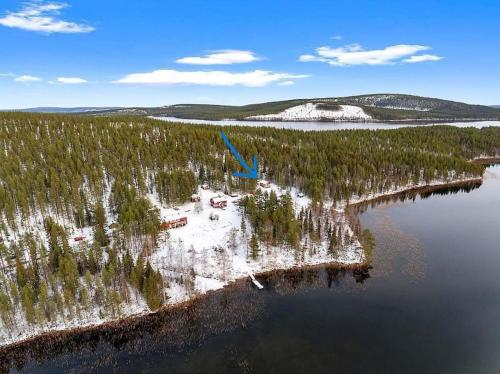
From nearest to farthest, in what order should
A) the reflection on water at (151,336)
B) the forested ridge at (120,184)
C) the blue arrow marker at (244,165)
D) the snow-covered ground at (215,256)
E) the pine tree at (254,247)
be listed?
the reflection on water at (151,336), the forested ridge at (120,184), the snow-covered ground at (215,256), the pine tree at (254,247), the blue arrow marker at (244,165)

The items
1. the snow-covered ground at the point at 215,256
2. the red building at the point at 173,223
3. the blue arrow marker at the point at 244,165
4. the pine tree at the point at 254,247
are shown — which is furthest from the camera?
the blue arrow marker at the point at 244,165

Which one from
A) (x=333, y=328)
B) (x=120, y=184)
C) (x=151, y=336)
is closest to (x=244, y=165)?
(x=120, y=184)

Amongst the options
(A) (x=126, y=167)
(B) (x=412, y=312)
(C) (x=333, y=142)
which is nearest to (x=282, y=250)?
(B) (x=412, y=312)

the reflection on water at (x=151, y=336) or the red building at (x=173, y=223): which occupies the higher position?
the red building at (x=173, y=223)

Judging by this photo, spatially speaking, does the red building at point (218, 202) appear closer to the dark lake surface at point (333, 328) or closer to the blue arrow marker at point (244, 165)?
the blue arrow marker at point (244, 165)

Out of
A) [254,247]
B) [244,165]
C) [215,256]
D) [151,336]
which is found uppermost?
[244,165]

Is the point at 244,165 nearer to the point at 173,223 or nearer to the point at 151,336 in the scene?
the point at 173,223

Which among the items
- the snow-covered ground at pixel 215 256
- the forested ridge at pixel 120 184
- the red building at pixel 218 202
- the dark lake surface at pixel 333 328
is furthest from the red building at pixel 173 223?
the dark lake surface at pixel 333 328

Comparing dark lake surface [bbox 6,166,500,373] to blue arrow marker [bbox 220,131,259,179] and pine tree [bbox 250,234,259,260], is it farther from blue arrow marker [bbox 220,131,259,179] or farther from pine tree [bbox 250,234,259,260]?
blue arrow marker [bbox 220,131,259,179]
